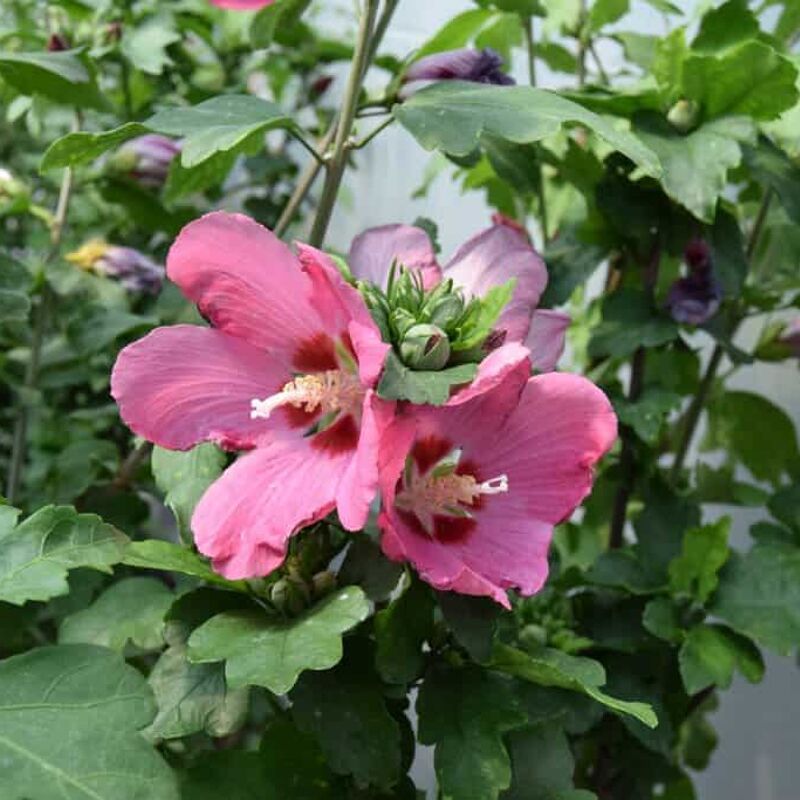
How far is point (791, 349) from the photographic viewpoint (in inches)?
35.6

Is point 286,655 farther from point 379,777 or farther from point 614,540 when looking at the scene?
point 614,540

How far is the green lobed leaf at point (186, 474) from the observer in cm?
55

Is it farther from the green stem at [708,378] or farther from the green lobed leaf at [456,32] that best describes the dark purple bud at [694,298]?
the green lobed leaf at [456,32]

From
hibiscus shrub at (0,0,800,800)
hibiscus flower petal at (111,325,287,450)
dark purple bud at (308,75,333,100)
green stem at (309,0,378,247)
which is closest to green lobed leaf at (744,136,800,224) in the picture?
hibiscus shrub at (0,0,800,800)

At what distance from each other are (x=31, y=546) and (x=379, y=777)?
17 cm

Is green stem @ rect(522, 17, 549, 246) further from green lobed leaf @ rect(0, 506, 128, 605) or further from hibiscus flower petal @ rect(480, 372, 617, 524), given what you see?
green lobed leaf @ rect(0, 506, 128, 605)

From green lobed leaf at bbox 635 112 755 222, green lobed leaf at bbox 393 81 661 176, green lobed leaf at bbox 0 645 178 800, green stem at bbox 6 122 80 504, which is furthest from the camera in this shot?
green stem at bbox 6 122 80 504

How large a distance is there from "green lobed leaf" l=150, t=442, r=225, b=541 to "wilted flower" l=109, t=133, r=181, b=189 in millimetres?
358

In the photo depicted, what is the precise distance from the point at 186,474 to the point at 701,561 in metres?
0.31

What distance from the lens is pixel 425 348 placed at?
0.48 metres

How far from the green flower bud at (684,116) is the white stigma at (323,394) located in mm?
298

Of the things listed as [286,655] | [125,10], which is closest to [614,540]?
[286,655]

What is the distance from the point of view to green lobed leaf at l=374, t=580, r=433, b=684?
0.52m

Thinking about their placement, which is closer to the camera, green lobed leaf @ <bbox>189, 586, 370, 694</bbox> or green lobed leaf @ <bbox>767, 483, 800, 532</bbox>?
green lobed leaf @ <bbox>189, 586, 370, 694</bbox>
